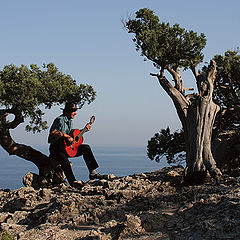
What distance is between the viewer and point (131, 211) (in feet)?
26.1

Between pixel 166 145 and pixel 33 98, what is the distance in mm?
6101

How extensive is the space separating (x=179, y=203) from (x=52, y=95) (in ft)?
25.7

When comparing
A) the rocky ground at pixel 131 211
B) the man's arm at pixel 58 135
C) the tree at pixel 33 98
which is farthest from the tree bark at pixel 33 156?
the rocky ground at pixel 131 211

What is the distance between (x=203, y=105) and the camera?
1118cm

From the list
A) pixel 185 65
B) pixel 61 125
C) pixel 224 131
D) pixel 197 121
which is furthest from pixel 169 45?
pixel 224 131

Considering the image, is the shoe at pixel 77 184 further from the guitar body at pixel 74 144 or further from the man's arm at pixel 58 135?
the man's arm at pixel 58 135

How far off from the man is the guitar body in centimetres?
11

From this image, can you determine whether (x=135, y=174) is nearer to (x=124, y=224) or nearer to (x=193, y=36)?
(x=193, y=36)

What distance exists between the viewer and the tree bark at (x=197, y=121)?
10.4m

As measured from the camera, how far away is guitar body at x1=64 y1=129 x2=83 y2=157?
462 inches

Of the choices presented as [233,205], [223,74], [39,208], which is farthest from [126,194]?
[223,74]

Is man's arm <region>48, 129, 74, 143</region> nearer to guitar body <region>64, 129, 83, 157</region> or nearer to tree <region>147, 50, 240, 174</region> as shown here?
guitar body <region>64, 129, 83, 157</region>

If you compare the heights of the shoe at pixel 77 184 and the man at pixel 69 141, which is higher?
the man at pixel 69 141

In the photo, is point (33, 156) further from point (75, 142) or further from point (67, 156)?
point (75, 142)
